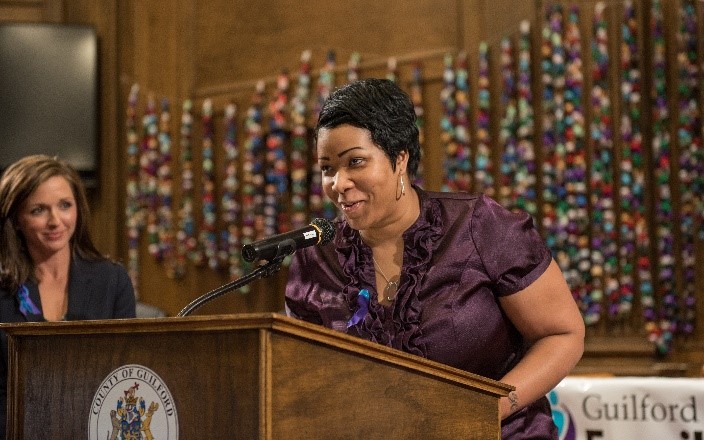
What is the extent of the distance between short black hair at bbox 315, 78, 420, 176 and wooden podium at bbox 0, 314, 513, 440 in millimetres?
696

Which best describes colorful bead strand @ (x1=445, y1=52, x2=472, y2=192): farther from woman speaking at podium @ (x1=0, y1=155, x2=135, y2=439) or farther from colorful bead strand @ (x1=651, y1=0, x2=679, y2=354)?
woman speaking at podium @ (x1=0, y1=155, x2=135, y2=439)

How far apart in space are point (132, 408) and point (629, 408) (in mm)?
2094

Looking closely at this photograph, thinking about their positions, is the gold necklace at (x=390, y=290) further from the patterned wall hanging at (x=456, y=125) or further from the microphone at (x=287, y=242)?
the patterned wall hanging at (x=456, y=125)

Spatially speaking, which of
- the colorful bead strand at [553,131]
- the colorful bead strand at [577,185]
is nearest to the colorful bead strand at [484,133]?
the colorful bead strand at [553,131]

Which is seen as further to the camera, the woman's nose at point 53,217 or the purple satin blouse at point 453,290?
the woman's nose at point 53,217

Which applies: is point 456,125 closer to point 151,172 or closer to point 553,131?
point 553,131

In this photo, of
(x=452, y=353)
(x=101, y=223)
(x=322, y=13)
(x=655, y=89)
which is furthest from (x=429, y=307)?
(x=101, y=223)

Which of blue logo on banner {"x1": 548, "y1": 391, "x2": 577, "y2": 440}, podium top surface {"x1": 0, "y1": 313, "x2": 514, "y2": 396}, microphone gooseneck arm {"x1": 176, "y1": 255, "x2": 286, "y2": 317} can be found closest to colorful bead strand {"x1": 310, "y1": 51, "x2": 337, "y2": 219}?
blue logo on banner {"x1": 548, "y1": 391, "x2": 577, "y2": 440}

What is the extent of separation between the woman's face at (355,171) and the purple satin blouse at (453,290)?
157 mm

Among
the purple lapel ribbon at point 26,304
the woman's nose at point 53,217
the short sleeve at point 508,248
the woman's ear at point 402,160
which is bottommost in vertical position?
the purple lapel ribbon at point 26,304

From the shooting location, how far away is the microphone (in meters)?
1.87

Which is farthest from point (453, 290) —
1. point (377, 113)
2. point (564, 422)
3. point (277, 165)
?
point (277, 165)

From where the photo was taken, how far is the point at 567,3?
482cm

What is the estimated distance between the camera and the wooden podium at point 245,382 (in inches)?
60.0
